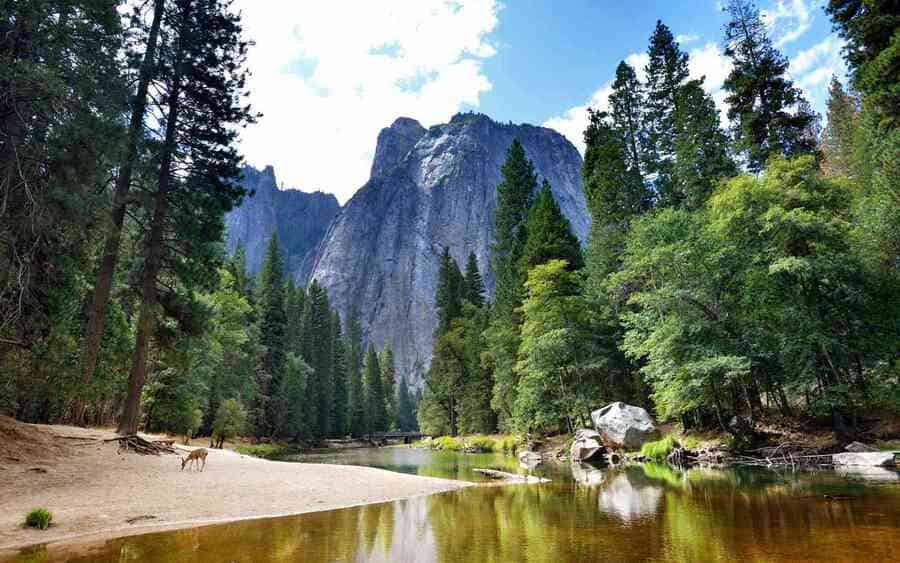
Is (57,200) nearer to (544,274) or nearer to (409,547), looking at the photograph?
(409,547)

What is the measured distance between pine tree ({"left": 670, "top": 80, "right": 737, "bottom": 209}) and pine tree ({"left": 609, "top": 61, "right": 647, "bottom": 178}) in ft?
15.1

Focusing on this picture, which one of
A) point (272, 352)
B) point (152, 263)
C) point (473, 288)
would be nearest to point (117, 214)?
point (152, 263)

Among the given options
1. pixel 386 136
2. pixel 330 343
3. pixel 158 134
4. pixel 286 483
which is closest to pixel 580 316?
pixel 286 483

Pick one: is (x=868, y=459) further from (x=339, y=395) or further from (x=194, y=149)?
(x=339, y=395)

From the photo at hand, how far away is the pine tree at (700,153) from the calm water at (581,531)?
61.4ft

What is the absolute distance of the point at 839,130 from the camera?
39781 millimetres

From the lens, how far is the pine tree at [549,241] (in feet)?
117

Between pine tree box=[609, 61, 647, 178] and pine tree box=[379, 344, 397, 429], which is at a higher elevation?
pine tree box=[609, 61, 647, 178]

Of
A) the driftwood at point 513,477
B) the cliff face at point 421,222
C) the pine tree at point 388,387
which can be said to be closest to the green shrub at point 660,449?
the driftwood at point 513,477

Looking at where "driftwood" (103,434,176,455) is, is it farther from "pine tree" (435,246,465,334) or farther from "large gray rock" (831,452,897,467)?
"pine tree" (435,246,465,334)

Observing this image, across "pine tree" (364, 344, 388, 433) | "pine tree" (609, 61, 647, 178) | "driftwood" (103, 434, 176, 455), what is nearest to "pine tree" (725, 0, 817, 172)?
"pine tree" (609, 61, 647, 178)

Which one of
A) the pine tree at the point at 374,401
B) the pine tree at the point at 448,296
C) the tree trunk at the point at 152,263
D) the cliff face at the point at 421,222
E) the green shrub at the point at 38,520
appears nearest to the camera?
the green shrub at the point at 38,520

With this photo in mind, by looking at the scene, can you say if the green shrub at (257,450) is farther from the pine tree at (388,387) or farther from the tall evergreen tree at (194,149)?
the pine tree at (388,387)

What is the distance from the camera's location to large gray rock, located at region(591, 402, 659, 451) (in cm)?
2373
